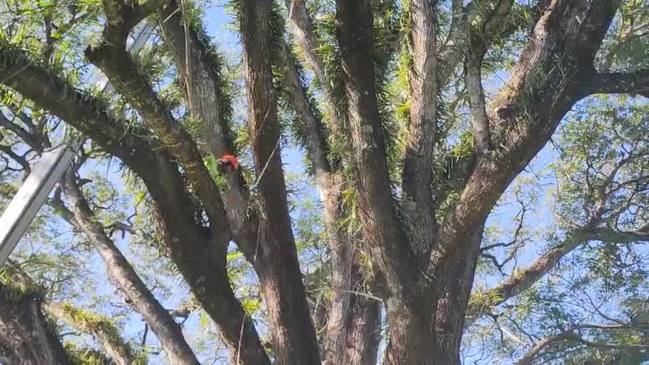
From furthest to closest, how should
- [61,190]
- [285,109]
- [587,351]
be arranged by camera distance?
1. [587,351]
2. [61,190]
3. [285,109]

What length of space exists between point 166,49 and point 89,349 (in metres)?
2.57

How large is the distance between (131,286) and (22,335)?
74 cm

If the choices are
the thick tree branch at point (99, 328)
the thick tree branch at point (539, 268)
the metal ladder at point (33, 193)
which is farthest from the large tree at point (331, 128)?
the thick tree branch at point (539, 268)

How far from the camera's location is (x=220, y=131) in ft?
13.0

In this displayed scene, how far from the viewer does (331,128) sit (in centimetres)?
402

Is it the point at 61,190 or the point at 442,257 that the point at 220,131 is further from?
the point at 61,190

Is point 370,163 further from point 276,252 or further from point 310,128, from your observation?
point 310,128

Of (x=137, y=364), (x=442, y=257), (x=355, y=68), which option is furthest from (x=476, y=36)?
(x=137, y=364)

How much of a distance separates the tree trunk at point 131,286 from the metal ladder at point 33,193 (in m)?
0.88

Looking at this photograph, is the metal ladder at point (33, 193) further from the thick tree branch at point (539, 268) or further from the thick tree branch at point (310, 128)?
the thick tree branch at point (539, 268)

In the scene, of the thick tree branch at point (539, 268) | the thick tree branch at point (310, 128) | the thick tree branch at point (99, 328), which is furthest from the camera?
the thick tree branch at point (539, 268)

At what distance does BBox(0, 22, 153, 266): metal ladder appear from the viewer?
162 inches

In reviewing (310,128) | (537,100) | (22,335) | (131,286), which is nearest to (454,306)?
(537,100)

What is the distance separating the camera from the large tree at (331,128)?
3.09 meters
